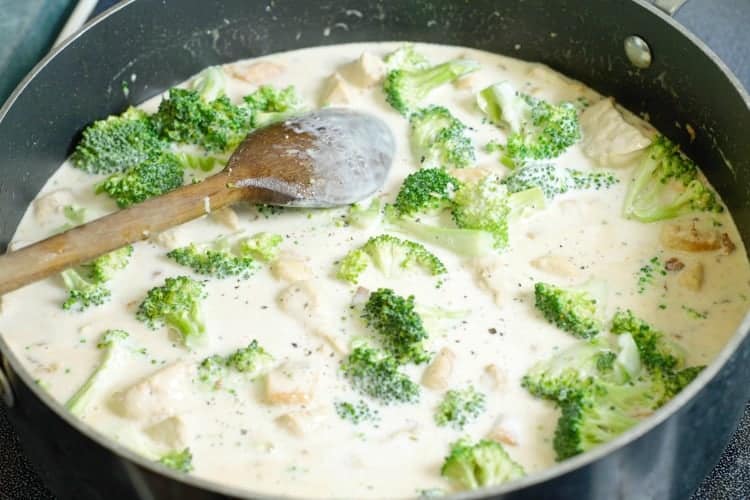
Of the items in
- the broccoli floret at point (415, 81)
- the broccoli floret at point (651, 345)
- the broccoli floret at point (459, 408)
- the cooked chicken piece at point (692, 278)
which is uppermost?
the broccoli floret at point (415, 81)

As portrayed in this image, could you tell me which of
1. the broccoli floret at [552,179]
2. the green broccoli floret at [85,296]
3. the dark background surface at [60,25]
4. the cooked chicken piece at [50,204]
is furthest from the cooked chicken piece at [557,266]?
the cooked chicken piece at [50,204]

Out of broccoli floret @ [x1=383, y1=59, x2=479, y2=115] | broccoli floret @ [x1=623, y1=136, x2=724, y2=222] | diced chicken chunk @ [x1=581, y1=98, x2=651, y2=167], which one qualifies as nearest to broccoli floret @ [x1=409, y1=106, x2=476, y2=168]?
broccoli floret @ [x1=383, y1=59, x2=479, y2=115]

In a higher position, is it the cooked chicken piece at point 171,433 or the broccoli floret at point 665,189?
the broccoli floret at point 665,189

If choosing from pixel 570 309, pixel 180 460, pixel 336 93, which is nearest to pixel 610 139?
pixel 570 309

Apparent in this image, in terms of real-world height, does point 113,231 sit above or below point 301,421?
above

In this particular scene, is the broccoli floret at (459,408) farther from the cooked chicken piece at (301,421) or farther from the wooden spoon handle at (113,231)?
the wooden spoon handle at (113,231)

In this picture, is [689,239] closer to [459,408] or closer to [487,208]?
[487,208]

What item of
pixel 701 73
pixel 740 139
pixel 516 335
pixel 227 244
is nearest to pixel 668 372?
pixel 516 335

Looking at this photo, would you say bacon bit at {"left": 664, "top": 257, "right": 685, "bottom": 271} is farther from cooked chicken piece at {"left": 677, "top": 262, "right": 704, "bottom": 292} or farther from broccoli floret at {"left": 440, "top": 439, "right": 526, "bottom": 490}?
broccoli floret at {"left": 440, "top": 439, "right": 526, "bottom": 490}
